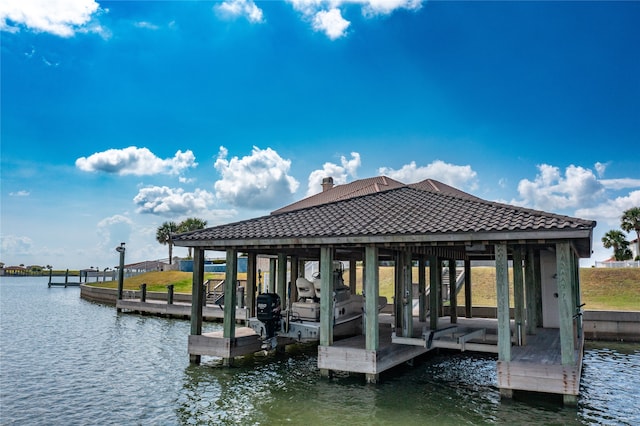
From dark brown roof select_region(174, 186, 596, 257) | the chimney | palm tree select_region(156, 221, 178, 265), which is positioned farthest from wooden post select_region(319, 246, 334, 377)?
palm tree select_region(156, 221, 178, 265)

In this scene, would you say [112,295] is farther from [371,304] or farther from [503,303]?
[503,303]

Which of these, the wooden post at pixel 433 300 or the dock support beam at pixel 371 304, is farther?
the wooden post at pixel 433 300

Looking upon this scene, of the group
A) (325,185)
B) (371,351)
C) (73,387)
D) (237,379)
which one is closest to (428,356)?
(371,351)

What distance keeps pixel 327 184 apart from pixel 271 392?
20.9m

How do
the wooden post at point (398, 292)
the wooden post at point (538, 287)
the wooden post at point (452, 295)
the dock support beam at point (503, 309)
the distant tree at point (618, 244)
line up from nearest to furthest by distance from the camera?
the dock support beam at point (503, 309) < the wooden post at point (398, 292) < the wooden post at point (538, 287) < the wooden post at point (452, 295) < the distant tree at point (618, 244)

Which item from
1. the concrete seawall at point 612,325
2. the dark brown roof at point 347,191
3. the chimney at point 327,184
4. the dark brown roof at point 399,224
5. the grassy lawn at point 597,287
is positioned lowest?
the concrete seawall at point 612,325

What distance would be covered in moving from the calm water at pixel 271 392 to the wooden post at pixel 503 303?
3.61 ft

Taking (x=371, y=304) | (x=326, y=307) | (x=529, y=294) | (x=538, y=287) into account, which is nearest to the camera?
(x=371, y=304)

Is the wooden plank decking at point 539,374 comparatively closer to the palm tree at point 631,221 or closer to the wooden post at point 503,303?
the wooden post at point 503,303

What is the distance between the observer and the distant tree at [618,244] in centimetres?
4325

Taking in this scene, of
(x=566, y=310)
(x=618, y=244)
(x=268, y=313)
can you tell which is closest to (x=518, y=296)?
(x=566, y=310)

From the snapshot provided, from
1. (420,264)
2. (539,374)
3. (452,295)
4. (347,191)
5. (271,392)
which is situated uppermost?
(347,191)

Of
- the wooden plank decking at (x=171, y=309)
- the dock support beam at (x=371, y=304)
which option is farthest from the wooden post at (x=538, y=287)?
the wooden plank decking at (x=171, y=309)

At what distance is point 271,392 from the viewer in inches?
403
